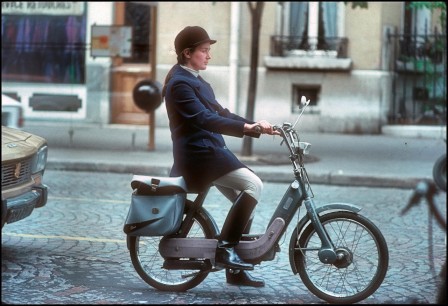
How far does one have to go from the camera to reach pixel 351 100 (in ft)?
63.9

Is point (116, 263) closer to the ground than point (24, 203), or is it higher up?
closer to the ground

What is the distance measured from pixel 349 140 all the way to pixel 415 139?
195 cm

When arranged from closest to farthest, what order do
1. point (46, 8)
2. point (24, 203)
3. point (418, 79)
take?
point (24, 203) < point (418, 79) < point (46, 8)

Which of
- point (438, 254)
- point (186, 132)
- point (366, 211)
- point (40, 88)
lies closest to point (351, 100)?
point (40, 88)

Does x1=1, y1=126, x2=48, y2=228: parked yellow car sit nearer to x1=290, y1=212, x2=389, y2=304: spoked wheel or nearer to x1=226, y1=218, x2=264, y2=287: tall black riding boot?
x1=226, y1=218, x2=264, y2=287: tall black riding boot

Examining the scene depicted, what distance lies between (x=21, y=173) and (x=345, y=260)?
265cm

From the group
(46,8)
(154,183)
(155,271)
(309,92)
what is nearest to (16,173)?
(155,271)

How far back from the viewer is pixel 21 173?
23.1 ft

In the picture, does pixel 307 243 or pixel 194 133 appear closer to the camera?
pixel 194 133

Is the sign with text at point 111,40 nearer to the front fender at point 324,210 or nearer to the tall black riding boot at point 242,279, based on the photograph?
the tall black riding boot at point 242,279

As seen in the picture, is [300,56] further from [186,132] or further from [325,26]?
[186,132]

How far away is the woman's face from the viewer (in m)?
5.82

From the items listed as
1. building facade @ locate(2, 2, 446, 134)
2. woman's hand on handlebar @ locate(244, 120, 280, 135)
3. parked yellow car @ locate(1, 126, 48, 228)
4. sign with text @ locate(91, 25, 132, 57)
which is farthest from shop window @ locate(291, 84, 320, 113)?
woman's hand on handlebar @ locate(244, 120, 280, 135)

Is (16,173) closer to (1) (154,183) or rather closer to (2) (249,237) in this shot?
(1) (154,183)
